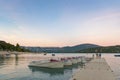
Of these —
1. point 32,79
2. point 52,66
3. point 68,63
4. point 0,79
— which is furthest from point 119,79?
point 68,63

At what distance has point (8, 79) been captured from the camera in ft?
92.8

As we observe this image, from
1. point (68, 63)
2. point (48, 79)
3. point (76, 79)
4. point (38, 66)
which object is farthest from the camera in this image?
point (68, 63)

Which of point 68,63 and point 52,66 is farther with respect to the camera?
point 68,63

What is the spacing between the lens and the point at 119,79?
28938 millimetres

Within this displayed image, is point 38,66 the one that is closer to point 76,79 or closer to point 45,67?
point 45,67

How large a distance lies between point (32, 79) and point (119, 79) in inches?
459

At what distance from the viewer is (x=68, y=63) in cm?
6044

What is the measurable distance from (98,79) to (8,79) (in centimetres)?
1270

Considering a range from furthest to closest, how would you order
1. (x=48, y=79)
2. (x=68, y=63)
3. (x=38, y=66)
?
(x=68, y=63), (x=38, y=66), (x=48, y=79)

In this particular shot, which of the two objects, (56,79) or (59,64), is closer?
(56,79)

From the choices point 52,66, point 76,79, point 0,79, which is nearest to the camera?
point 76,79

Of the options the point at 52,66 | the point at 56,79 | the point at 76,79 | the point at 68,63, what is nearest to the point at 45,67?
the point at 52,66

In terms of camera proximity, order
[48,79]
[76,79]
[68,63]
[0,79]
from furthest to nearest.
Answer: [68,63] < [48,79] < [0,79] < [76,79]

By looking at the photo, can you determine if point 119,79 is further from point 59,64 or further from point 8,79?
point 59,64
